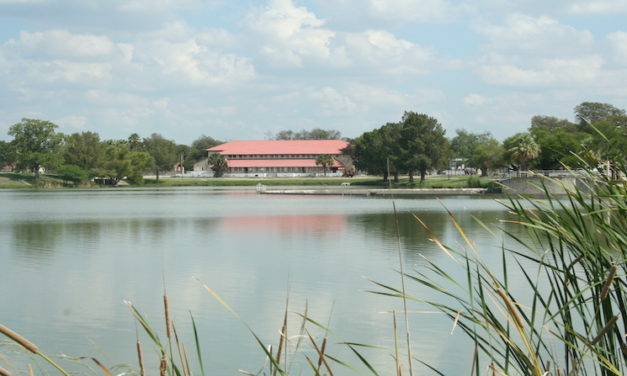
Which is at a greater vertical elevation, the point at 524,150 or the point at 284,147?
the point at 284,147

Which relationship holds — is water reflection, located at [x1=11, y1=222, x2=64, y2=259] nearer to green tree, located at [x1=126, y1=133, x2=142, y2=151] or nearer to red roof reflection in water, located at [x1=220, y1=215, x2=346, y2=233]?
red roof reflection in water, located at [x1=220, y1=215, x2=346, y2=233]

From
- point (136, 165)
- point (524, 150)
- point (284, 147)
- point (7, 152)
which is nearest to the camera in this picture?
point (524, 150)

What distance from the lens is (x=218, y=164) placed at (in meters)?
119

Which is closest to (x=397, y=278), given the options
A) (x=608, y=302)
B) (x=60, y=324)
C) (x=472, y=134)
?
(x=60, y=324)

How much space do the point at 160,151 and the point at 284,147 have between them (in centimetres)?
2284

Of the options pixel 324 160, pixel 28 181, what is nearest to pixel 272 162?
pixel 324 160

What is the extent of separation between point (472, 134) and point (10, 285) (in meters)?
141

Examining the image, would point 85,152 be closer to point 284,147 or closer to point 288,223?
point 284,147

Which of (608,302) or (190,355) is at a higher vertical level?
(608,302)

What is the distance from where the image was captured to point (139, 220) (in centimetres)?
3412

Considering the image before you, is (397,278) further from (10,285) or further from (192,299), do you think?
(10,285)

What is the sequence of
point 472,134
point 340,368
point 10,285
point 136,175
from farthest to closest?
1. point 472,134
2. point 136,175
3. point 10,285
4. point 340,368

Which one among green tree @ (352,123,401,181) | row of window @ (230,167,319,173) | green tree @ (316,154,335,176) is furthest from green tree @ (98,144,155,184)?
green tree @ (352,123,401,181)

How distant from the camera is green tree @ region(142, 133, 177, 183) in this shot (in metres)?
120
